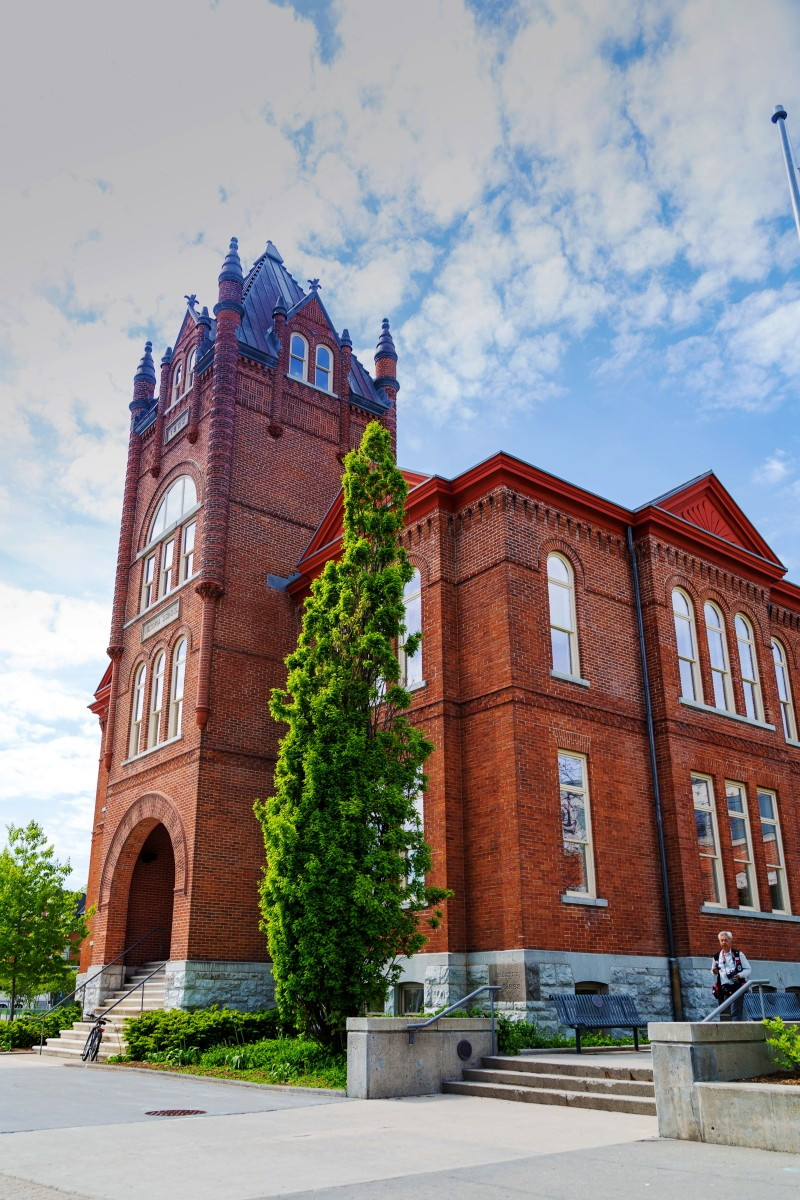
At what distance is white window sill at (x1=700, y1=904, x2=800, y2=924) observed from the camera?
18.3m

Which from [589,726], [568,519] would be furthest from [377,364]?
[589,726]

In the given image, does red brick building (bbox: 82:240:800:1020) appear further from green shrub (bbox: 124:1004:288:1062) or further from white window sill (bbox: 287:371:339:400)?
green shrub (bbox: 124:1004:288:1062)

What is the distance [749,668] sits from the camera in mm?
22094

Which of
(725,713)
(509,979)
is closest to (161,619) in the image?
(509,979)

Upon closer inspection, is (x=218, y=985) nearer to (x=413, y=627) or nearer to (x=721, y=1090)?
(x=413, y=627)

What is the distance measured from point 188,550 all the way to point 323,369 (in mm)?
6623

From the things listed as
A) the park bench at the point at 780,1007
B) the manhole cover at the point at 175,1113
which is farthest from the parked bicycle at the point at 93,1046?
the park bench at the point at 780,1007

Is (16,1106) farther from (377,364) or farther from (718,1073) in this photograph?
(377,364)

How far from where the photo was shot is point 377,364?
2930 cm

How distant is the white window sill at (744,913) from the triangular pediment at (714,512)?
779 centimetres

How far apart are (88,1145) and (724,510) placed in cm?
1901

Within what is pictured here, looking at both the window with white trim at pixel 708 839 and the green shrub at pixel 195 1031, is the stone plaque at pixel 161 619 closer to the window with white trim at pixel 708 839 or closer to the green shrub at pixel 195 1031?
the green shrub at pixel 195 1031

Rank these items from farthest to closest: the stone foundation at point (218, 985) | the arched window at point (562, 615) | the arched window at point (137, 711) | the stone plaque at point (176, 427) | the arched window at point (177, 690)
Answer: the stone plaque at point (176, 427)
the arched window at point (137, 711)
the arched window at point (177, 690)
the stone foundation at point (218, 985)
the arched window at point (562, 615)

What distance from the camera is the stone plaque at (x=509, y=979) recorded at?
1545 centimetres
